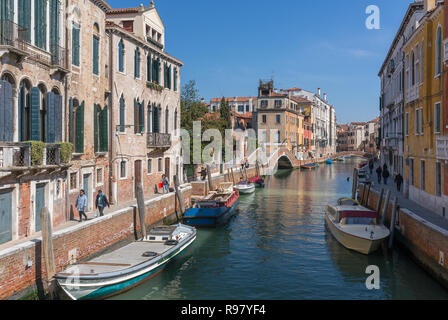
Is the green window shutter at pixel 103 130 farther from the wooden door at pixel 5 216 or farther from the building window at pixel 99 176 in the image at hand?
the wooden door at pixel 5 216

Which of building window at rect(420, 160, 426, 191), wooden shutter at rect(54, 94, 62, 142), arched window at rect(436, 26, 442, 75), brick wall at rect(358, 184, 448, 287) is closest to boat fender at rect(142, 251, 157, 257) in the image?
wooden shutter at rect(54, 94, 62, 142)

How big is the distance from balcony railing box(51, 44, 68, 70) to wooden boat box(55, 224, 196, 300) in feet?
20.6

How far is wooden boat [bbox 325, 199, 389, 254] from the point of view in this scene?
14398 millimetres

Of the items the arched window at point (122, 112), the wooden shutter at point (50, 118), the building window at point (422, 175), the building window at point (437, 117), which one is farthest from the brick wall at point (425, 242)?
the arched window at point (122, 112)

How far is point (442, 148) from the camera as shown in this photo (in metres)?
15.3

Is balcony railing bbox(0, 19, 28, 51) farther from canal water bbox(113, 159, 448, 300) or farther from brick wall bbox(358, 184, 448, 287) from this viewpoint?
brick wall bbox(358, 184, 448, 287)

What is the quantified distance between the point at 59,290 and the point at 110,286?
1.15 m

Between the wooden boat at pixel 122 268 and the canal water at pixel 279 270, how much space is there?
0.38 meters

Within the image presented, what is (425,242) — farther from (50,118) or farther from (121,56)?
(121,56)

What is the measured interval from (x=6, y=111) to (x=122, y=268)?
16.5 feet

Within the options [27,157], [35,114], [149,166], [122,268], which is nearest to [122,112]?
[149,166]
